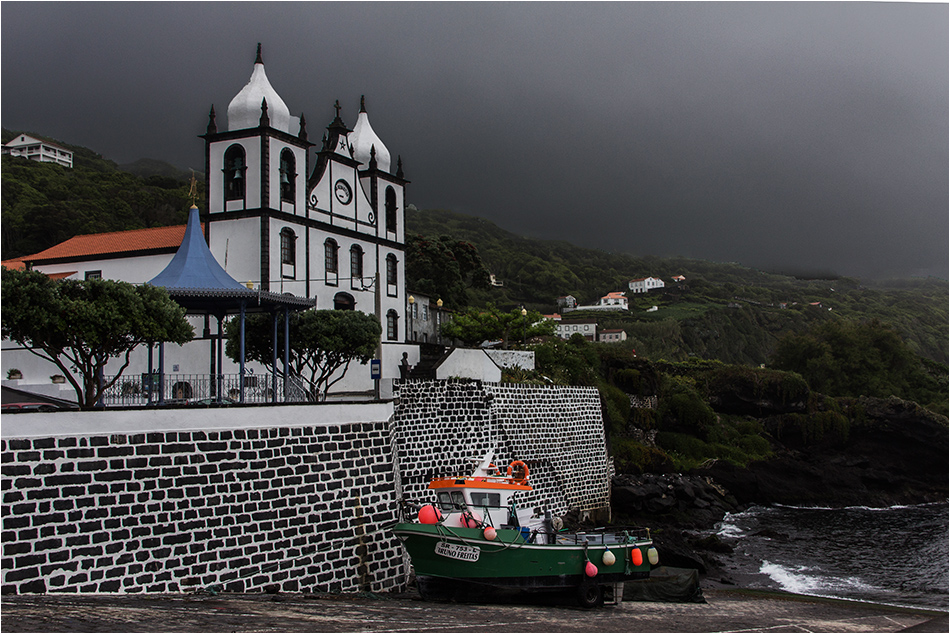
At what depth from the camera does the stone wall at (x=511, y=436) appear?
834 inches

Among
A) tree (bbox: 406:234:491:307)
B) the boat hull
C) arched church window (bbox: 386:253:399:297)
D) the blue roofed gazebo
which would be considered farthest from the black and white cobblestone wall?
tree (bbox: 406:234:491:307)

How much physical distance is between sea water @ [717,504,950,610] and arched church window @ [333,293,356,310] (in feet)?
58.1

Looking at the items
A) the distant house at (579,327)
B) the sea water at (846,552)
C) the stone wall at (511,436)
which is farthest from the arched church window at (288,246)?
the distant house at (579,327)

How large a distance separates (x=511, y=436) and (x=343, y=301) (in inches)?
406

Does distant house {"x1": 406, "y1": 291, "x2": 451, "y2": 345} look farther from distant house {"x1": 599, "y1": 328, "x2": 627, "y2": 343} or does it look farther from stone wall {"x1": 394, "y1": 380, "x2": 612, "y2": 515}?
distant house {"x1": 599, "y1": 328, "x2": 627, "y2": 343}

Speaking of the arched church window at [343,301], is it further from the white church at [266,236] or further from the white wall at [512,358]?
the white wall at [512,358]

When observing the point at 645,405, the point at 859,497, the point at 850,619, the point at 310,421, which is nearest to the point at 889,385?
the point at 859,497

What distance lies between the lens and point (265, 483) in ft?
47.5

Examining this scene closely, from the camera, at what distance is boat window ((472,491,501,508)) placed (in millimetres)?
15873

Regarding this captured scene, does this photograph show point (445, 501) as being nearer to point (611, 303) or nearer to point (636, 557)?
point (636, 557)

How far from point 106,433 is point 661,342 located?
94.4 metres

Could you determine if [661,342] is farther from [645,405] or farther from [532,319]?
[532,319]

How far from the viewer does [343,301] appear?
30.8 meters

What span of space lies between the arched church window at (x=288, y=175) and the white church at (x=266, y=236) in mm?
39
